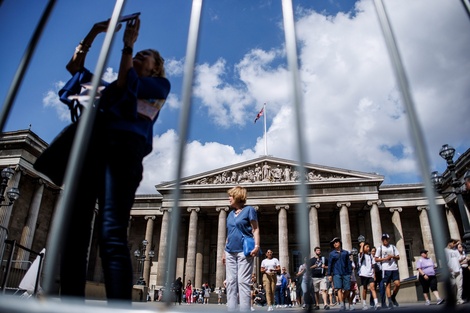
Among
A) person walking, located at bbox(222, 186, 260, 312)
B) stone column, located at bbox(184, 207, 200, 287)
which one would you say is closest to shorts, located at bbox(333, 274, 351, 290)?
person walking, located at bbox(222, 186, 260, 312)

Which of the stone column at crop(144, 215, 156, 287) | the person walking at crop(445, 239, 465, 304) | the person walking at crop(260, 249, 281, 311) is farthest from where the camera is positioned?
the stone column at crop(144, 215, 156, 287)

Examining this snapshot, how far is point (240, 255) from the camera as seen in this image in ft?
17.5

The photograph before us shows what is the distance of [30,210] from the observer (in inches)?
1044

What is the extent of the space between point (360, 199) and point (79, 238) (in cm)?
3370

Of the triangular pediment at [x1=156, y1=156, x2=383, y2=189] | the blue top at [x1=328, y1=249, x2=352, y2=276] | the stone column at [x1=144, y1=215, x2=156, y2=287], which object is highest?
the triangular pediment at [x1=156, y1=156, x2=383, y2=189]

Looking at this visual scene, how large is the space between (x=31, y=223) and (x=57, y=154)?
27604mm

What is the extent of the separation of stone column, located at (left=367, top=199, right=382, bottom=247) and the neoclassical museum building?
0.09 meters

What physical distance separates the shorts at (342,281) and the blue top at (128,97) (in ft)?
31.4

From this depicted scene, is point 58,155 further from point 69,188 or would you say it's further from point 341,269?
point 341,269

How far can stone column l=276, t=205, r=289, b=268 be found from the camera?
31.4 meters

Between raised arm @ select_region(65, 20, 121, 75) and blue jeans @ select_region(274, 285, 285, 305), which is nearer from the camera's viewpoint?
raised arm @ select_region(65, 20, 121, 75)

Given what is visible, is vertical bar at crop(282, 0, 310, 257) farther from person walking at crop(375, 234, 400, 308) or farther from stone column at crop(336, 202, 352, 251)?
stone column at crop(336, 202, 352, 251)

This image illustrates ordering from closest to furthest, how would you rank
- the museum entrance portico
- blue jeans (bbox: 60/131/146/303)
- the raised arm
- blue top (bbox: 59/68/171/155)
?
blue jeans (bbox: 60/131/146/303) → blue top (bbox: 59/68/171/155) → the raised arm → the museum entrance portico

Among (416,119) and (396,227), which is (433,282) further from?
(396,227)
